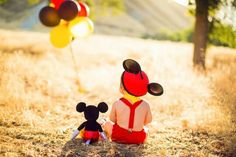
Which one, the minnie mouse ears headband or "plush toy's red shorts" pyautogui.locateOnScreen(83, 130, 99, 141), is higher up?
the minnie mouse ears headband

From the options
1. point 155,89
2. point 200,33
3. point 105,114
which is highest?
point 155,89

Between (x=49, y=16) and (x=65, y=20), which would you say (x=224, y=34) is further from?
(x=49, y=16)

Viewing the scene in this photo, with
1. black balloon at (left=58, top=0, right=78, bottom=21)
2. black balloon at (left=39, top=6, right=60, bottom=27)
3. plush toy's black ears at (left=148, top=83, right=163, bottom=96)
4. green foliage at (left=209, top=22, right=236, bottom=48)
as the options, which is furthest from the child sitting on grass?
green foliage at (left=209, top=22, right=236, bottom=48)

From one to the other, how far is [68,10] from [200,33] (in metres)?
6.50

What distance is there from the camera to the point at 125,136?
626cm

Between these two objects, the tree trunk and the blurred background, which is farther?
the tree trunk

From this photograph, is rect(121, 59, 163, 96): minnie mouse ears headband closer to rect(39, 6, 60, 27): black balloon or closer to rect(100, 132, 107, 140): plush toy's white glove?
rect(100, 132, 107, 140): plush toy's white glove

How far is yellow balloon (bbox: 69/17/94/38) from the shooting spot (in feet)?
33.8

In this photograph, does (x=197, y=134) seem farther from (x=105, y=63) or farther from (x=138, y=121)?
(x=105, y=63)

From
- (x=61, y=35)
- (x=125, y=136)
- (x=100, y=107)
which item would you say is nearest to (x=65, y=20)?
(x=61, y=35)

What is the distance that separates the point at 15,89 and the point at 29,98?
39 centimetres

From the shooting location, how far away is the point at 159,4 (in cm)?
9131

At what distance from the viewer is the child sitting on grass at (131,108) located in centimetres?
602

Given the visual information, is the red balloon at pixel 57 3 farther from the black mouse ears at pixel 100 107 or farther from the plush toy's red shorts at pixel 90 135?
the plush toy's red shorts at pixel 90 135
